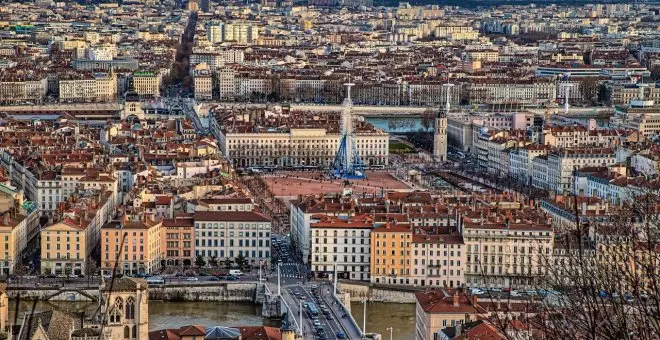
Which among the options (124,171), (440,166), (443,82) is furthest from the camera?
(443,82)

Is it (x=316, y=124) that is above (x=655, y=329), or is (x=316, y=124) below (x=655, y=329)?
below

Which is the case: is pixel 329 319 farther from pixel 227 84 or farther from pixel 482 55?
pixel 482 55

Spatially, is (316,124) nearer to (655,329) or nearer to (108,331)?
(108,331)

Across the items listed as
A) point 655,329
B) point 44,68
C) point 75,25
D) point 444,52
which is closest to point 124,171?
point 655,329

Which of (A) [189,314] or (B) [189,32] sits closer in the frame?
(A) [189,314]

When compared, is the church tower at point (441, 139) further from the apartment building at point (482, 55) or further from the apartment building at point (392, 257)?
the apartment building at point (482, 55)

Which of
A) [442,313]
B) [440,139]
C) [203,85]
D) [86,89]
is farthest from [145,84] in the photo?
[442,313]

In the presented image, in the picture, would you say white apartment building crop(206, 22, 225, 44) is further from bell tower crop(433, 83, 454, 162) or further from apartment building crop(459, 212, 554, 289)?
apartment building crop(459, 212, 554, 289)
